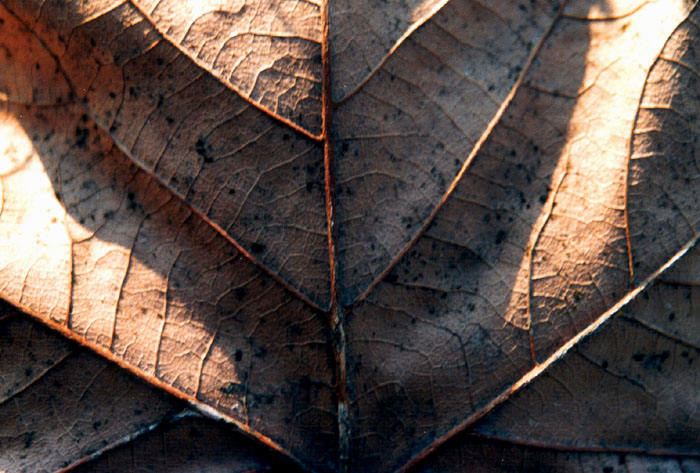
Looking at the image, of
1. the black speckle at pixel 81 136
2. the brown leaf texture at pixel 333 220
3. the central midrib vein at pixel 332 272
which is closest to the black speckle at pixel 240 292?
the brown leaf texture at pixel 333 220

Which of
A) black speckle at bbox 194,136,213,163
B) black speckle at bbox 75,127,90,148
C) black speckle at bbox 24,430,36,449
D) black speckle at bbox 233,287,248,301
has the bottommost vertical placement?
black speckle at bbox 24,430,36,449

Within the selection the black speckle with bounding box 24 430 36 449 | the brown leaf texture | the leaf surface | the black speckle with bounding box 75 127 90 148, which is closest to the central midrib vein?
the brown leaf texture

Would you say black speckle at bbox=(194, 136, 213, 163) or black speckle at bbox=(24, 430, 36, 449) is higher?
black speckle at bbox=(194, 136, 213, 163)

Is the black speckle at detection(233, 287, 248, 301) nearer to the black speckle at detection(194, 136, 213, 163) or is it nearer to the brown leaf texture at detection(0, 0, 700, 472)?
the brown leaf texture at detection(0, 0, 700, 472)

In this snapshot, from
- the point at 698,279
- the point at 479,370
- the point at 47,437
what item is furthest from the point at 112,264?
the point at 698,279

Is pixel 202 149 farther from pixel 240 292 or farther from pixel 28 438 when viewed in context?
pixel 28 438

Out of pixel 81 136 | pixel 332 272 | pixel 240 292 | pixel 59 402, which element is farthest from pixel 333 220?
pixel 59 402

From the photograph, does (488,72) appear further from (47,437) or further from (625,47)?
(47,437)

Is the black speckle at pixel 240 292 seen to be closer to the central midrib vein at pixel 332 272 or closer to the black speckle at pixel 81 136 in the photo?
the central midrib vein at pixel 332 272
